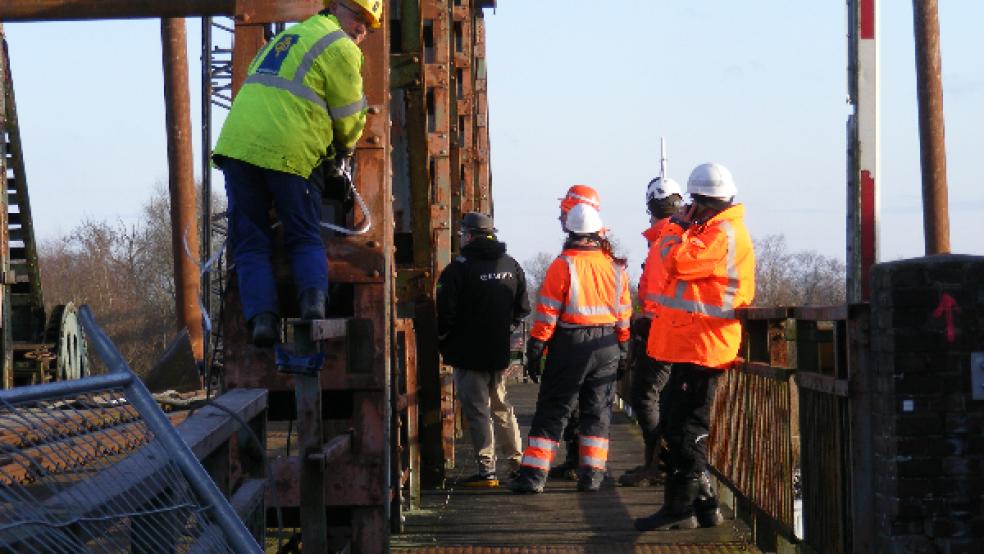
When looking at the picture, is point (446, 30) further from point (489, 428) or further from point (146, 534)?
point (146, 534)

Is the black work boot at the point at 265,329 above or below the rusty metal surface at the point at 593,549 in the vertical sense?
above

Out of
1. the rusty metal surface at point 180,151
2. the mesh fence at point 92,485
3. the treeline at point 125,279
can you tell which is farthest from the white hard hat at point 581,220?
the treeline at point 125,279

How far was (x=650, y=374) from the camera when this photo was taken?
1009 centimetres

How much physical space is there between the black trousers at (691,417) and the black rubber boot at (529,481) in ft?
6.59

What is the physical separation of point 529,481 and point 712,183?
2.72 metres

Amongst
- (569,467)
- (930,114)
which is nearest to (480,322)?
(569,467)

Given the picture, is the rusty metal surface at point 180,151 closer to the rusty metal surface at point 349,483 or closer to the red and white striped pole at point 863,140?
the rusty metal surface at point 349,483

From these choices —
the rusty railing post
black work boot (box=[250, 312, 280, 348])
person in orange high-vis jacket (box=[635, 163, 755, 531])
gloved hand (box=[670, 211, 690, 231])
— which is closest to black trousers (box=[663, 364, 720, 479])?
person in orange high-vis jacket (box=[635, 163, 755, 531])

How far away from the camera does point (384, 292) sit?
655 cm

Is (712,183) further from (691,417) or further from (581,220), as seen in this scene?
(581,220)

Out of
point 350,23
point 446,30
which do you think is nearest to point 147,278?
point 446,30

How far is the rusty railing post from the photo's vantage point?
58.6ft

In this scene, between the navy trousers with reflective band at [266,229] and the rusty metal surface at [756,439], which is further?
the rusty metal surface at [756,439]

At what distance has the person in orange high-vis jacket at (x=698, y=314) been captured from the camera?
791 cm
